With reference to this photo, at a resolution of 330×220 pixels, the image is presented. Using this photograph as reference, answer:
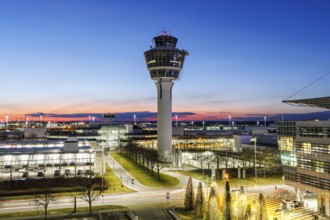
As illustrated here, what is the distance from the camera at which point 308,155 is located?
5403 cm

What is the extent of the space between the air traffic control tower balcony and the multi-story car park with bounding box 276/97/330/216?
173 ft

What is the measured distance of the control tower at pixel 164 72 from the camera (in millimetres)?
106562

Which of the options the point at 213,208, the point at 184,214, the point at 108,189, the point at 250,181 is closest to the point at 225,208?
the point at 213,208

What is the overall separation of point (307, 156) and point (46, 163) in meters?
60.1

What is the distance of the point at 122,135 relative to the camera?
19225 cm

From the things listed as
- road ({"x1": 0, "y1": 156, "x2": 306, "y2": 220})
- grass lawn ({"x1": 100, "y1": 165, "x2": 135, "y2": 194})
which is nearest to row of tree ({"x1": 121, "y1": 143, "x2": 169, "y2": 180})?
grass lawn ({"x1": 100, "y1": 165, "x2": 135, "y2": 194})

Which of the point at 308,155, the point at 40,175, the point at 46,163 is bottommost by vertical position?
the point at 40,175

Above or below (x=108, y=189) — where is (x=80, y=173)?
above

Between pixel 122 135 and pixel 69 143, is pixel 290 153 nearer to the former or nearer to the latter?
pixel 69 143

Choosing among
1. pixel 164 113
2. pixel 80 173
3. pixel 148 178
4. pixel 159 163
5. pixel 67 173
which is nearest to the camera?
pixel 67 173

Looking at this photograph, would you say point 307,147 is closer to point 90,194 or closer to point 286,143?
point 286,143

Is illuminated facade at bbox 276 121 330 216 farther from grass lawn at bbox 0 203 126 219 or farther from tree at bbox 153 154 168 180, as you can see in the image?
grass lawn at bbox 0 203 126 219

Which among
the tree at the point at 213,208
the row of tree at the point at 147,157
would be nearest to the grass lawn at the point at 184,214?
the tree at the point at 213,208

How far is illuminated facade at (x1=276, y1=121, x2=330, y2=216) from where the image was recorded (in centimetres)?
5028
